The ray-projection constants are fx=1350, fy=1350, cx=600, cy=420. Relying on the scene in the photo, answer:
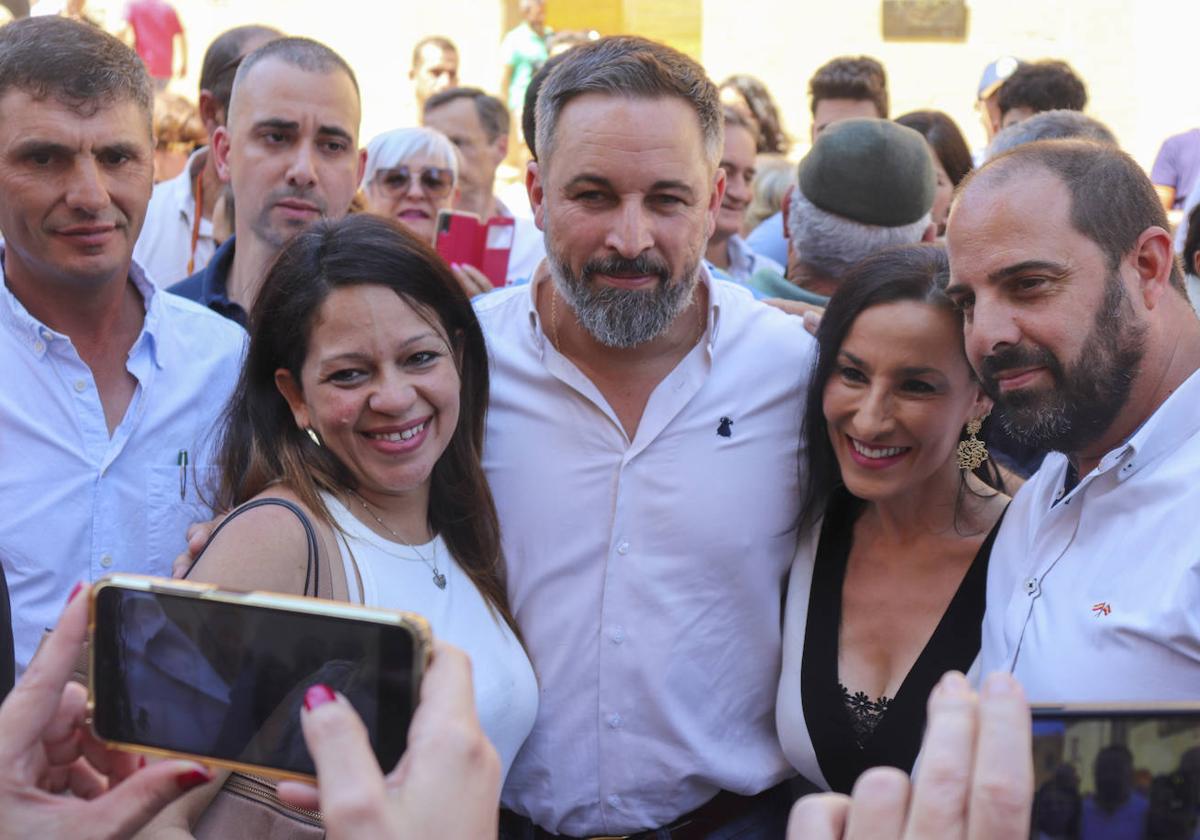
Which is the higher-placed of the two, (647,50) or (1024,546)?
(647,50)

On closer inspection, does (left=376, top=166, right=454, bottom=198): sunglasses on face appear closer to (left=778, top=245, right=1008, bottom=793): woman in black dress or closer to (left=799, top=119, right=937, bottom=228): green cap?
(left=799, top=119, right=937, bottom=228): green cap

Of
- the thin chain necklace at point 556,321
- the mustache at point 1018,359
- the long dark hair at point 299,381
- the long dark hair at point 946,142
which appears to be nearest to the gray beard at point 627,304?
the thin chain necklace at point 556,321

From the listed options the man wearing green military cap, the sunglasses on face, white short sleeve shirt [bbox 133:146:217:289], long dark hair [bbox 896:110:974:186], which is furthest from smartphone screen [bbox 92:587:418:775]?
long dark hair [bbox 896:110:974:186]

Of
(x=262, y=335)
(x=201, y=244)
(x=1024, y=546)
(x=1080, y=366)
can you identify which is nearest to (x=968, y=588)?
(x=1024, y=546)

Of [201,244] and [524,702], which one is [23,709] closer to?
[524,702]

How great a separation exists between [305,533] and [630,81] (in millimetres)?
1297

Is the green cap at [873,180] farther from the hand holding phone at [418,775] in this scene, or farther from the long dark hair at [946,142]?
the hand holding phone at [418,775]

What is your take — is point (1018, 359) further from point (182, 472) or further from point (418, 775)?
point (182, 472)

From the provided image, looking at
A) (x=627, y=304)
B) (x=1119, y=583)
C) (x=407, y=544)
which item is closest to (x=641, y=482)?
(x=627, y=304)

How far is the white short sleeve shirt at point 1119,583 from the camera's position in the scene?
88.7 inches

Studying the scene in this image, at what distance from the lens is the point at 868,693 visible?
2873mm

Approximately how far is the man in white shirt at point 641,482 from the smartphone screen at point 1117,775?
1634 millimetres

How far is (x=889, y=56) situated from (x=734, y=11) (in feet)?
5.47

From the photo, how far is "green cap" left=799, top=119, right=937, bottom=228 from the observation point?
13.6 feet
